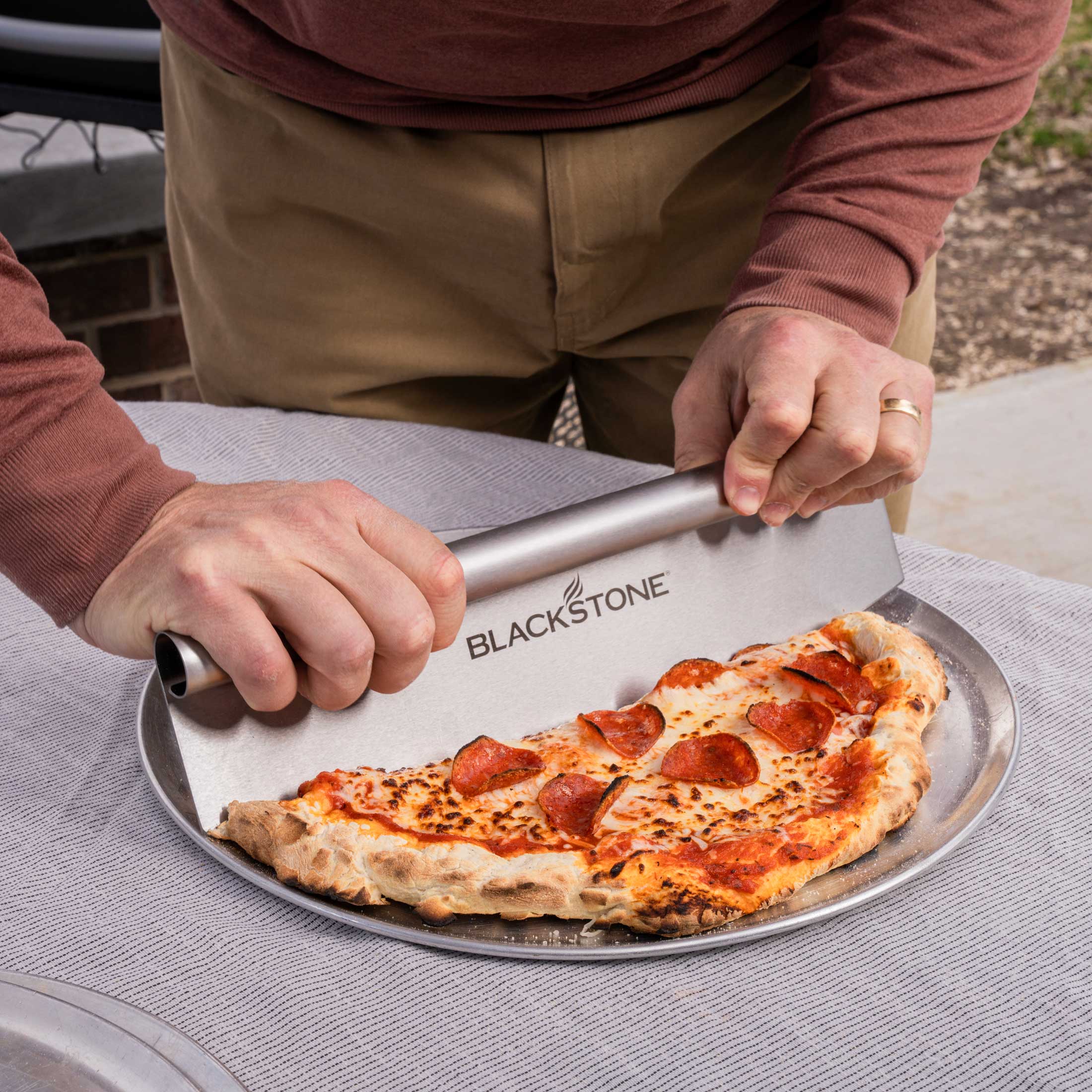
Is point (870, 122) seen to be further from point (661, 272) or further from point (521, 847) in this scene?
point (521, 847)

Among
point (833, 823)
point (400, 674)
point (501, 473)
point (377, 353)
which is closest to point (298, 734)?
point (400, 674)

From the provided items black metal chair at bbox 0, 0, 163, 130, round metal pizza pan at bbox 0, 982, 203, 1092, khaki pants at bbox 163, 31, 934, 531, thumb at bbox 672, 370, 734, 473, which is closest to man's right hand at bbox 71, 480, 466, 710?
round metal pizza pan at bbox 0, 982, 203, 1092

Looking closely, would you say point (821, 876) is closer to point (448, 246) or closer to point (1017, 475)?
point (448, 246)

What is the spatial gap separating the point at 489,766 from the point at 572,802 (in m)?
0.07

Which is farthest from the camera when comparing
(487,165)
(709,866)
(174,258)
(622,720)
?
(174,258)

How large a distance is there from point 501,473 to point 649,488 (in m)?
0.35

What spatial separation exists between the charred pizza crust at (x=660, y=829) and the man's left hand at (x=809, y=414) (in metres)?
0.14

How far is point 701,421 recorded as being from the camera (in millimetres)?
1085

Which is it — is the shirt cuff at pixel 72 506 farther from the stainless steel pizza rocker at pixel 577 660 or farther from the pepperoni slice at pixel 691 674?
the pepperoni slice at pixel 691 674

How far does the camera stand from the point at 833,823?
2.60ft

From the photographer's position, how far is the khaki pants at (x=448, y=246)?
125cm

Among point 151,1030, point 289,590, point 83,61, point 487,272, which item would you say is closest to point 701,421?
point 487,272

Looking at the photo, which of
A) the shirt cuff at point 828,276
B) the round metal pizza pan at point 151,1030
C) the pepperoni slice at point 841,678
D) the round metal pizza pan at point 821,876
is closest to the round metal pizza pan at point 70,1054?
the round metal pizza pan at point 151,1030

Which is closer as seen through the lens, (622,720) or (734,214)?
(622,720)
